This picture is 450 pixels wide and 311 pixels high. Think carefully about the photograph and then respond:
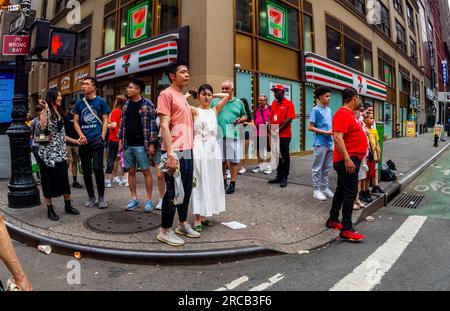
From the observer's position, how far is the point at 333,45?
15258 mm

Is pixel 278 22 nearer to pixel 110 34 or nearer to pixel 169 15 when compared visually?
pixel 169 15

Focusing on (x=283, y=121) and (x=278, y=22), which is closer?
(x=283, y=121)

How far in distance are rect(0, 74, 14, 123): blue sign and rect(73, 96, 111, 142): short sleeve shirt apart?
193 inches

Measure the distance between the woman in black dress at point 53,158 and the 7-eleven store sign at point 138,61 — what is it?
482 cm

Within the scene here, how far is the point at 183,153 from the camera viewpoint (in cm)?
403

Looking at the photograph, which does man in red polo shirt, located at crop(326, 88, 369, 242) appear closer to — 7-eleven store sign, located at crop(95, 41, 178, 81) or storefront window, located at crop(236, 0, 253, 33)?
7-eleven store sign, located at crop(95, 41, 178, 81)

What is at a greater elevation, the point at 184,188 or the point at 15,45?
the point at 15,45

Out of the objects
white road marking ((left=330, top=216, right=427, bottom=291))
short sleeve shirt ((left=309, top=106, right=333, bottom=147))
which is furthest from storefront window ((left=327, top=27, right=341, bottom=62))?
white road marking ((left=330, top=216, right=427, bottom=291))

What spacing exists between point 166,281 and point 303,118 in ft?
34.4

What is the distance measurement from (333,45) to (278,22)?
4624 millimetres

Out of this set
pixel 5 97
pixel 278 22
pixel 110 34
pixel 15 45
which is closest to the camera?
pixel 15 45

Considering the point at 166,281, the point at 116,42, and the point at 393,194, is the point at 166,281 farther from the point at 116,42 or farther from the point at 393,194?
the point at 116,42

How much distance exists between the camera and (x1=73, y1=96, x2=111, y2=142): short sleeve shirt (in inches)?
221

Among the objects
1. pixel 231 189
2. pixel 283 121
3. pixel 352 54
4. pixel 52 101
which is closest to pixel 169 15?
pixel 283 121
